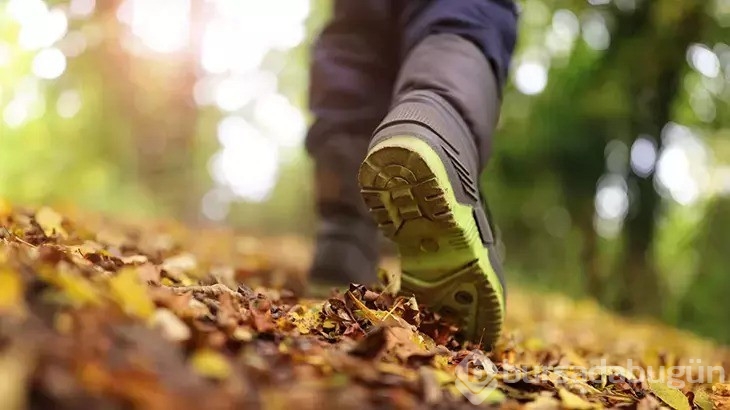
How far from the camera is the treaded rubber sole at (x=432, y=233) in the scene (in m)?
1.08

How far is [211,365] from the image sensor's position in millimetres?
626

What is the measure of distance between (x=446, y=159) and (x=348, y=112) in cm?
68

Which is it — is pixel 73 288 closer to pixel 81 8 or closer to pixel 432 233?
pixel 432 233

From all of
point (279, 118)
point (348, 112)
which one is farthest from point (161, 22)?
point (348, 112)

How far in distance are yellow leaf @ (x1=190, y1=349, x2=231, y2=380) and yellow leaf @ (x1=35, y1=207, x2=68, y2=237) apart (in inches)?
32.7

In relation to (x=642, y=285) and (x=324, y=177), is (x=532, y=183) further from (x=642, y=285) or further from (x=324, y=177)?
(x=324, y=177)

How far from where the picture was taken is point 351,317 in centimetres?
105

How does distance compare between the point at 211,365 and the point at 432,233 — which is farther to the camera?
the point at 432,233

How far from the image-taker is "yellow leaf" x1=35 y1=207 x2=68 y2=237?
1.40 meters

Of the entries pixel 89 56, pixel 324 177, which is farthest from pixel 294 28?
pixel 324 177

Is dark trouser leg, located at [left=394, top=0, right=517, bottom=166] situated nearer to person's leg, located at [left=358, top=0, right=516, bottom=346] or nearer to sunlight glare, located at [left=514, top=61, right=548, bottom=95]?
person's leg, located at [left=358, top=0, right=516, bottom=346]

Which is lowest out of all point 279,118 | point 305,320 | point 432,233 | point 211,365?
point 211,365

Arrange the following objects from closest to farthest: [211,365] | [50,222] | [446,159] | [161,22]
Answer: [211,365] → [446,159] → [50,222] → [161,22]

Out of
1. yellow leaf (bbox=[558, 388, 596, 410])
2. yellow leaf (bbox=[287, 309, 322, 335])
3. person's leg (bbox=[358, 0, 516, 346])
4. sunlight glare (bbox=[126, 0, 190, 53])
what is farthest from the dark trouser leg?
sunlight glare (bbox=[126, 0, 190, 53])
